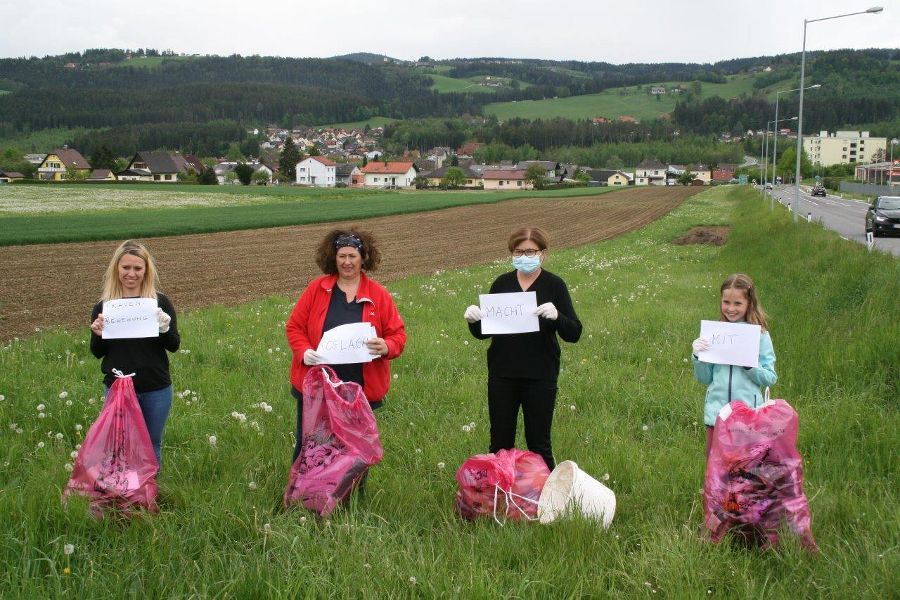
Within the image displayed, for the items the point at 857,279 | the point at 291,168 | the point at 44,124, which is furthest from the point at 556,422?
the point at 44,124

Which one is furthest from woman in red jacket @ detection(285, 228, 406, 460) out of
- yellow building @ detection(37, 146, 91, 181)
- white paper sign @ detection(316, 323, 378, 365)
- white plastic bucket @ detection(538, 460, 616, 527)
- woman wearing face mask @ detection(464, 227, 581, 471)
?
yellow building @ detection(37, 146, 91, 181)

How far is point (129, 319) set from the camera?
445cm

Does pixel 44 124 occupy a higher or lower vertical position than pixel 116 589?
higher

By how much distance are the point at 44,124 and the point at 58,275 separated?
201 metres

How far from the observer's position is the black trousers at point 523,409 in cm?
468

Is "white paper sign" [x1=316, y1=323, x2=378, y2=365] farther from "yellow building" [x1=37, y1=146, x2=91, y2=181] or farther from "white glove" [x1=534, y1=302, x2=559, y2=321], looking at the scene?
"yellow building" [x1=37, y1=146, x2=91, y2=181]

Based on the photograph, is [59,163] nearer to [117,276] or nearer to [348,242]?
[117,276]

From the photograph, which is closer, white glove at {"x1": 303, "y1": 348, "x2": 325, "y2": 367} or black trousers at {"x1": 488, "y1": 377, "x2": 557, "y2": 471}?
white glove at {"x1": 303, "y1": 348, "x2": 325, "y2": 367}

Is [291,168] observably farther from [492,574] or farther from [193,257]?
[492,574]

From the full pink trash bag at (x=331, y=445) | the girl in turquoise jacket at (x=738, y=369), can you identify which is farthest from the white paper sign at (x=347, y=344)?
the girl in turquoise jacket at (x=738, y=369)

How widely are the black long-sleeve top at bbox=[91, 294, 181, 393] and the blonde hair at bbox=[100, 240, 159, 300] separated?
139 millimetres

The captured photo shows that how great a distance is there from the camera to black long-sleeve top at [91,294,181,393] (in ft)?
14.8

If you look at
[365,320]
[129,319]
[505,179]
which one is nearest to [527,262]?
[365,320]

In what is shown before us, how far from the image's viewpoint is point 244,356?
27.5 ft
